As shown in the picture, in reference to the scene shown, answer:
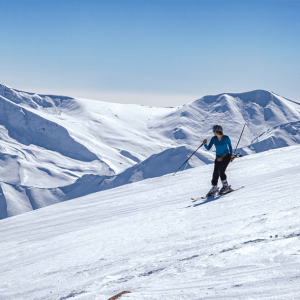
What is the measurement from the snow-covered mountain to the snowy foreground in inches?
3569

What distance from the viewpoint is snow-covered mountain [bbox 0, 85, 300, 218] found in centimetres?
10469

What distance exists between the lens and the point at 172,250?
461 centimetres

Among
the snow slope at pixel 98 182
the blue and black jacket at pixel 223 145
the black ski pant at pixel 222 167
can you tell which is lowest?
the snow slope at pixel 98 182

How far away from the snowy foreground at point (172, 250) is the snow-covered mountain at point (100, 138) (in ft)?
297

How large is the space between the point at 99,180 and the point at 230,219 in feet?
338

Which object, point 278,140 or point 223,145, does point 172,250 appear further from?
point 278,140

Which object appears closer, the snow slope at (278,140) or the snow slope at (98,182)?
the snow slope at (98,182)

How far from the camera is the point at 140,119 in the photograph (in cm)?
19288

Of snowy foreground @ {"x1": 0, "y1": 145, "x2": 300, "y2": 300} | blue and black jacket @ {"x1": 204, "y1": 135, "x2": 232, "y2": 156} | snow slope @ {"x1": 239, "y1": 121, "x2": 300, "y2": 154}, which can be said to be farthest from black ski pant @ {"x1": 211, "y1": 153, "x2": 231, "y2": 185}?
snow slope @ {"x1": 239, "y1": 121, "x2": 300, "y2": 154}

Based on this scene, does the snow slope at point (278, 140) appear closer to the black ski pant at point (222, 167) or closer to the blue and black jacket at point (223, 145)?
the black ski pant at point (222, 167)

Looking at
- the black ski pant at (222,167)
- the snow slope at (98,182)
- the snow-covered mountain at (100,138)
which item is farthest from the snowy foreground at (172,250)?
the snow-covered mountain at (100,138)

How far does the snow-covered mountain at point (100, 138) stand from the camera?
104688 millimetres

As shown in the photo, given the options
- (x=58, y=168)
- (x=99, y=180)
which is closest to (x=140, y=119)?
(x=58, y=168)

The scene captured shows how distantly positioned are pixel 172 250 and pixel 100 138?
487 feet
